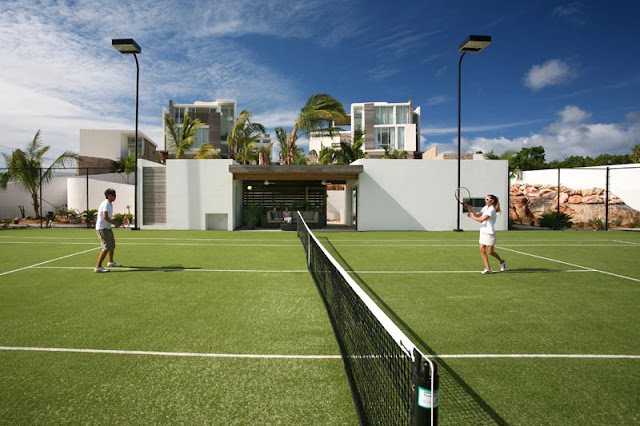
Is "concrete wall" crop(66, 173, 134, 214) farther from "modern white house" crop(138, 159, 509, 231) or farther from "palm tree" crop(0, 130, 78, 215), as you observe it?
"modern white house" crop(138, 159, 509, 231)

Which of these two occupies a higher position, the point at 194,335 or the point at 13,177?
the point at 13,177

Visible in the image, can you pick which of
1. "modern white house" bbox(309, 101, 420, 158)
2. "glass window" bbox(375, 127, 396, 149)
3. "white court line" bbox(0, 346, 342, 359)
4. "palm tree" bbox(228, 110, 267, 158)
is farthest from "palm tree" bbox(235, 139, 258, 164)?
"glass window" bbox(375, 127, 396, 149)

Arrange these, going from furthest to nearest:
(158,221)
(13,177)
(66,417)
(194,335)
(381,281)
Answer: (13,177), (158,221), (381,281), (194,335), (66,417)

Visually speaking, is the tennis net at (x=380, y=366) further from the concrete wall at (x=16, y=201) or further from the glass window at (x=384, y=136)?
the glass window at (x=384, y=136)

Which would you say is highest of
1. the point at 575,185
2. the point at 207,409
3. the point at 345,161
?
the point at 345,161

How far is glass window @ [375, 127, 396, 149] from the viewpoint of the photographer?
57394 millimetres

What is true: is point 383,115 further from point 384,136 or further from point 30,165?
point 30,165

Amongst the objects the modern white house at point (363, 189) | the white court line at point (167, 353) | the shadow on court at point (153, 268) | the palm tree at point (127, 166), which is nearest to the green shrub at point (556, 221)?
the modern white house at point (363, 189)

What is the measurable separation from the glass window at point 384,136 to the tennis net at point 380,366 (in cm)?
5452

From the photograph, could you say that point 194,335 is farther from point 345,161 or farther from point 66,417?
point 345,161

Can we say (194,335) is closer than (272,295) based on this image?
Yes

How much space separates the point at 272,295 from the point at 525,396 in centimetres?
444

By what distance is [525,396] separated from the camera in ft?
11.3

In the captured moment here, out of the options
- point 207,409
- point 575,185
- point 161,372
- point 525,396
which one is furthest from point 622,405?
point 575,185
